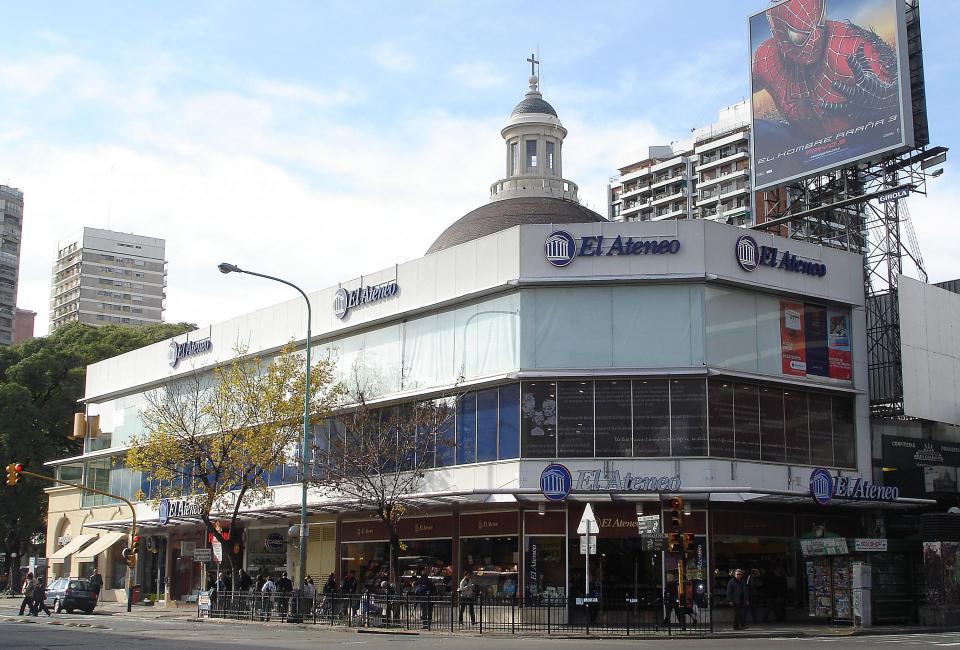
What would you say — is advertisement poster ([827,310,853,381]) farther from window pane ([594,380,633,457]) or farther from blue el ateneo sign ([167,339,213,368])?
blue el ateneo sign ([167,339,213,368])

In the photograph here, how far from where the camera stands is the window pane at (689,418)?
34125mm

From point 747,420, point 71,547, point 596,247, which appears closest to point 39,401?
point 71,547

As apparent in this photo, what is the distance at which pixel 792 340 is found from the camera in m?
36.8

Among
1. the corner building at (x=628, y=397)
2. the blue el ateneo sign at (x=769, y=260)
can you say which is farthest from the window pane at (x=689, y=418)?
the blue el ateneo sign at (x=769, y=260)

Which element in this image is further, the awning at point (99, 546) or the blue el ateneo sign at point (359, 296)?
the awning at point (99, 546)

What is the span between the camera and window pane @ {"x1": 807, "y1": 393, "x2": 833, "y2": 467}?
36.8 m

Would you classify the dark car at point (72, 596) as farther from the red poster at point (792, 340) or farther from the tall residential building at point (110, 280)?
the tall residential building at point (110, 280)

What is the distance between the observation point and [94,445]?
2404 inches

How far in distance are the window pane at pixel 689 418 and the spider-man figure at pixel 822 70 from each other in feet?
43.7

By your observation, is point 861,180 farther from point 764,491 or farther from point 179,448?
point 179,448

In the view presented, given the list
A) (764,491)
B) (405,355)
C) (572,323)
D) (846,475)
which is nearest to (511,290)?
(572,323)

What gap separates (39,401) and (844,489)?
52.2m

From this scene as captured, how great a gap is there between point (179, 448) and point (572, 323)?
52.6 feet

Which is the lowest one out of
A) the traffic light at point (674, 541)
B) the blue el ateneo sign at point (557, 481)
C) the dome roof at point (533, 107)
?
the traffic light at point (674, 541)
